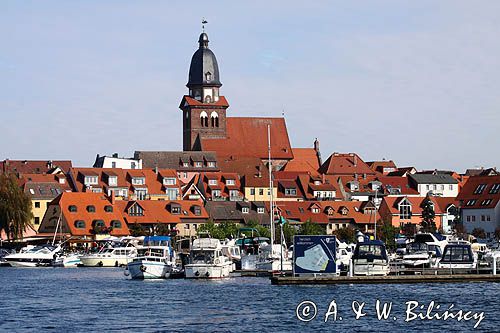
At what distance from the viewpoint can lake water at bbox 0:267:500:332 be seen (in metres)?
56.6

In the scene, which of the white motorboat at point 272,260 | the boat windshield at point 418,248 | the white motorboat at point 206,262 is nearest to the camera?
the white motorboat at point 206,262

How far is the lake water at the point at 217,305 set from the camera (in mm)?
56562

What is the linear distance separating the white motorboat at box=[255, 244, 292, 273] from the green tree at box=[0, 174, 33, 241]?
36985mm

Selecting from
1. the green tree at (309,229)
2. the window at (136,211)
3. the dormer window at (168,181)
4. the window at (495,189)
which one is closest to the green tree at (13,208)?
the window at (136,211)

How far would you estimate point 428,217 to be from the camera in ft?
557

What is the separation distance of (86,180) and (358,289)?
106537 mm

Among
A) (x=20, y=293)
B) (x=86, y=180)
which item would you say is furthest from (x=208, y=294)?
(x=86, y=180)

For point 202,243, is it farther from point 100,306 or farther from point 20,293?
point 100,306

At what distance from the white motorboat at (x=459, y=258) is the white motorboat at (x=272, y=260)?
13.5 meters

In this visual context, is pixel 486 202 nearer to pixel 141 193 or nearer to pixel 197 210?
pixel 197 210

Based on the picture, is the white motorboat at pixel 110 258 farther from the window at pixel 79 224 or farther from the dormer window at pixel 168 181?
the dormer window at pixel 168 181

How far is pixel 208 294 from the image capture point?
247 ft

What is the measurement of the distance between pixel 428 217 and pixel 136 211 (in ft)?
126

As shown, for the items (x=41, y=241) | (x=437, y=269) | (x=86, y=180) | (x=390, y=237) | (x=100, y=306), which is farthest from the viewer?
(x=86, y=180)
